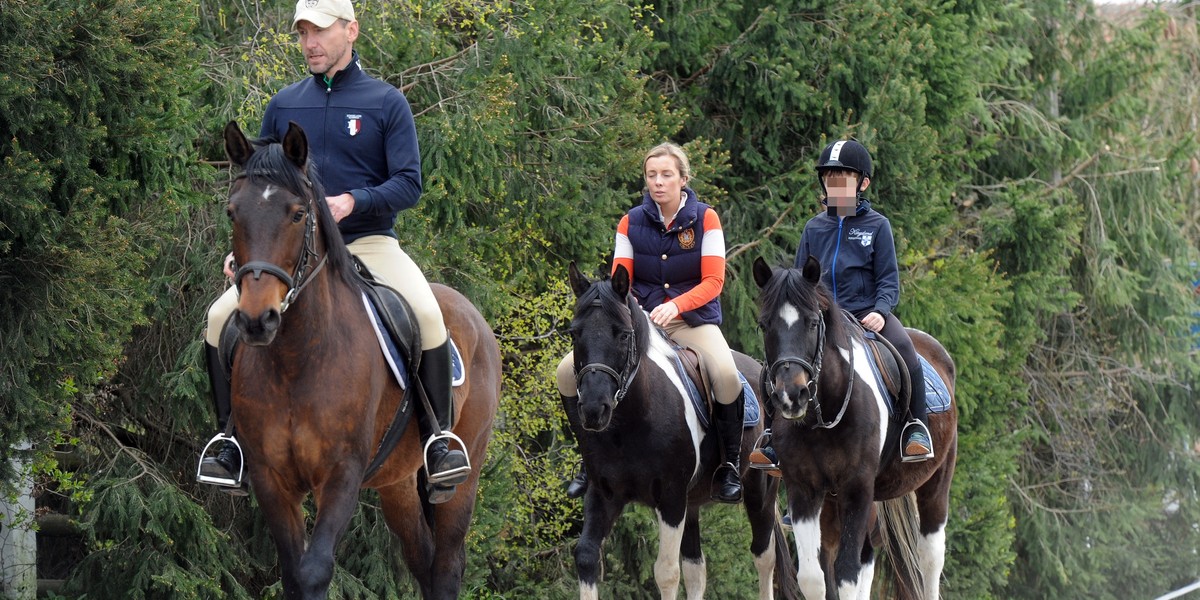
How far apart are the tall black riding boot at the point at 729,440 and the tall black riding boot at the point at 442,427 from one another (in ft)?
8.74

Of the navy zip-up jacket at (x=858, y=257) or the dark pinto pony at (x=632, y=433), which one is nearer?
the dark pinto pony at (x=632, y=433)

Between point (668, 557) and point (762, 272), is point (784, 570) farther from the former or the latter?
point (762, 272)

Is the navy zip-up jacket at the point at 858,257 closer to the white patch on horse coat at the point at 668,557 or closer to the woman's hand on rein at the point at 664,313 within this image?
the woman's hand on rein at the point at 664,313

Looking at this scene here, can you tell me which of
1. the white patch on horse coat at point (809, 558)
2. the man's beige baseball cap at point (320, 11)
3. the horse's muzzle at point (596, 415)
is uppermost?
the man's beige baseball cap at point (320, 11)

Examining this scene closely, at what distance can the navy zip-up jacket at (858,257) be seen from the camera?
8.81 m

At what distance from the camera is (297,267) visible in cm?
566

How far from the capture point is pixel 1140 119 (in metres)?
22.8

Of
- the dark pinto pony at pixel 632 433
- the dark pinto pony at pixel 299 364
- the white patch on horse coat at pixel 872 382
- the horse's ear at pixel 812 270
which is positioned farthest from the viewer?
the white patch on horse coat at pixel 872 382

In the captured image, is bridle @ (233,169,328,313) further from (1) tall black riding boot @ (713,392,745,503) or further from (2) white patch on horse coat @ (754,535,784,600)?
(2) white patch on horse coat @ (754,535,784,600)

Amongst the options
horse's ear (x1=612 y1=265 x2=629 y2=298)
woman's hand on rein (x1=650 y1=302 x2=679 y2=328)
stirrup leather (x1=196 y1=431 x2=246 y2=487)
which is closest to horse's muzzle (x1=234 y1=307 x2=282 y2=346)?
stirrup leather (x1=196 y1=431 x2=246 y2=487)

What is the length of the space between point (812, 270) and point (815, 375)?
1.84 feet

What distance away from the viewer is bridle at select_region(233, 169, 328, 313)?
539 cm

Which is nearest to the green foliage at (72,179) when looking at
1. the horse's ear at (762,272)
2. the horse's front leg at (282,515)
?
the horse's front leg at (282,515)

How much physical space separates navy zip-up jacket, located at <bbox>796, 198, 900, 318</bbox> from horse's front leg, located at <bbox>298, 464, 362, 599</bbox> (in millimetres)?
3770
